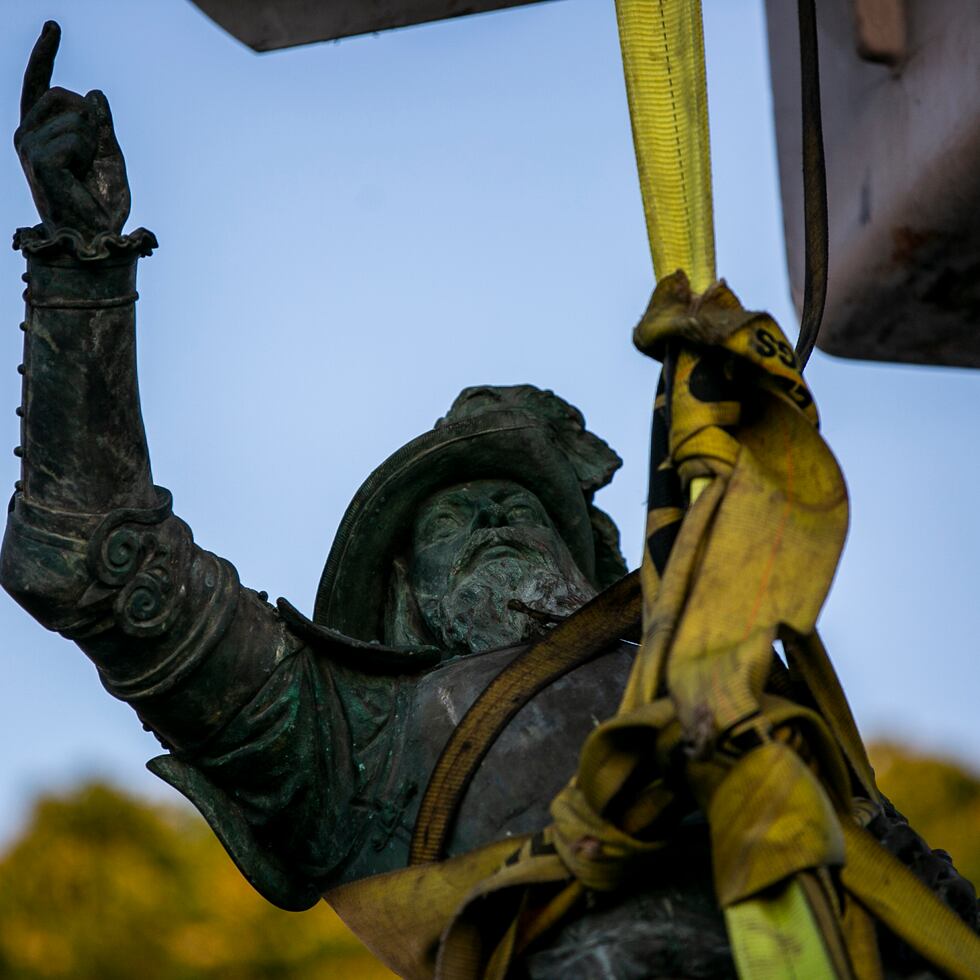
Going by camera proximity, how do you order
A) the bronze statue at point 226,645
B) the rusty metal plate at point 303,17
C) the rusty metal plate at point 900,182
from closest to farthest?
the bronze statue at point 226,645 → the rusty metal plate at point 900,182 → the rusty metal plate at point 303,17

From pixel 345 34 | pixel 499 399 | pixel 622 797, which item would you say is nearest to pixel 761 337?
pixel 622 797

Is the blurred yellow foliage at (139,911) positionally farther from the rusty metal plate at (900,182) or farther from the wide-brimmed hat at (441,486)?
the wide-brimmed hat at (441,486)

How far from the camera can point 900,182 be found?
501cm

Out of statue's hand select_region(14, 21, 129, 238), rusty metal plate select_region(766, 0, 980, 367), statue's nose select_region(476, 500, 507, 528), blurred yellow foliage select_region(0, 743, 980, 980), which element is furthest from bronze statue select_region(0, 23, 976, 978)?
blurred yellow foliage select_region(0, 743, 980, 980)

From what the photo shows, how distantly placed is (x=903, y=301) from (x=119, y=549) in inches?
83.6

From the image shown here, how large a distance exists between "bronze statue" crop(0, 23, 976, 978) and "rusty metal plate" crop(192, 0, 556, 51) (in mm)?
1659

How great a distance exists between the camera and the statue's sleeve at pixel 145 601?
351 centimetres

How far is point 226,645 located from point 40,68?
2.64 feet

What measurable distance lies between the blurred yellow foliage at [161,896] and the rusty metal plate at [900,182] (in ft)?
14.4

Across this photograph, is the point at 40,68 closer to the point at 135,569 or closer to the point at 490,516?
the point at 135,569

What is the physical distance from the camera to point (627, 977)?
10.1 feet

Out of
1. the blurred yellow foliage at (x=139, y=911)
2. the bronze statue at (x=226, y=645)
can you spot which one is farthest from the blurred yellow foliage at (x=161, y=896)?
the bronze statue at (x=226, y=645)

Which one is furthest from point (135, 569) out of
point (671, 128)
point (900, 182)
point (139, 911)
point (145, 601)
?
point (139, 911)

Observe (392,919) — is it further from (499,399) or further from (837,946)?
(499,399)
